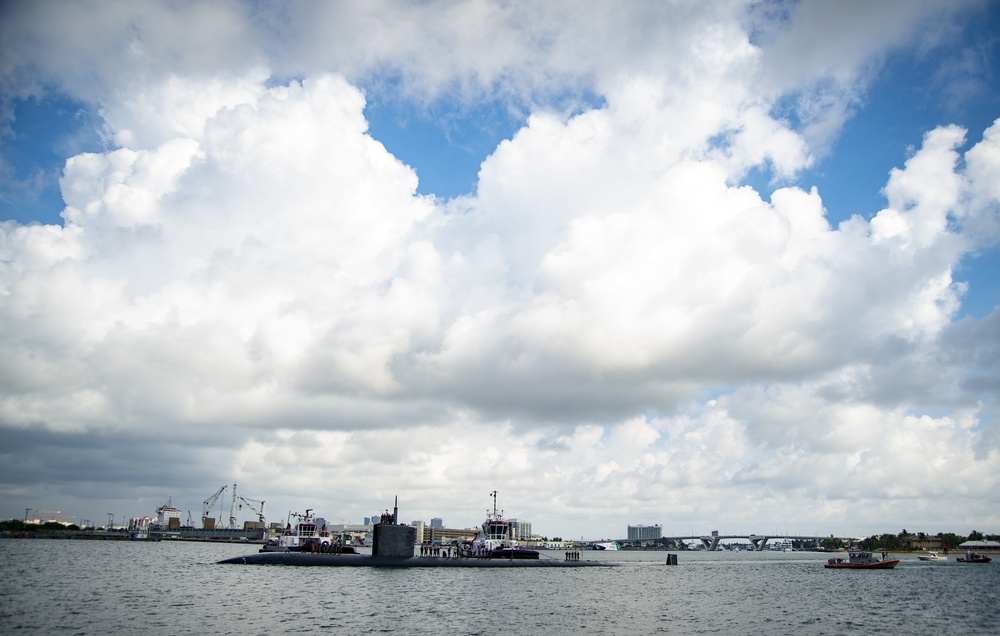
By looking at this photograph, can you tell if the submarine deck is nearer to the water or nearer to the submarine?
the submarine

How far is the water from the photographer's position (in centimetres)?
5447

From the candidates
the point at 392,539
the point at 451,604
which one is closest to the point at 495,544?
the point at 392,539

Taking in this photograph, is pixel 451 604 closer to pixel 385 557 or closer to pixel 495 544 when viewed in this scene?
pixel 385 557

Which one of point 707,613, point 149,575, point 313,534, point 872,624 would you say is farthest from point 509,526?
point 872,624

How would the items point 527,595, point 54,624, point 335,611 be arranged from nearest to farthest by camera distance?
point 54,624 < point 335,611 < point 527,595

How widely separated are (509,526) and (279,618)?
86.3 m

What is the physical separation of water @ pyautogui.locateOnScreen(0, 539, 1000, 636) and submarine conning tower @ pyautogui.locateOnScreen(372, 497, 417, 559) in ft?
10.5

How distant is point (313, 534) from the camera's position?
141 meters

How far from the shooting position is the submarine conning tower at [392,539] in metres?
110

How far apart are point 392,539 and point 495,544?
28.8 metres

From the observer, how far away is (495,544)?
132625mm

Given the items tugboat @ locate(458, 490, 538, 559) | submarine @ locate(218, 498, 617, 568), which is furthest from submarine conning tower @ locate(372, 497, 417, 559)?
tugboat @ locate(458, 490, 538, 559)

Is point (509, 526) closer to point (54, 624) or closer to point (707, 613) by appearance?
point (707, 613)

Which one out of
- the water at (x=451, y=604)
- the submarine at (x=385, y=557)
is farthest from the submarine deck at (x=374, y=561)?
the water at (x=451, y=604)
